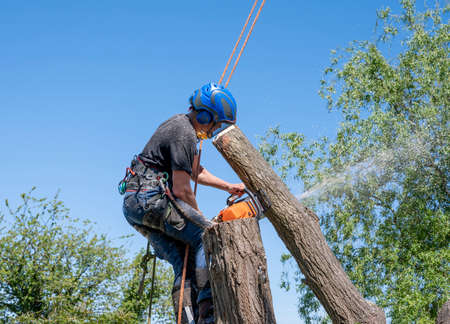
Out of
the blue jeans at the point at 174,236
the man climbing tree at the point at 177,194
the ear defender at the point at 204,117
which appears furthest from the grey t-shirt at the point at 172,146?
the blue jeans at the point at 174,236

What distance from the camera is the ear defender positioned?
397 centimetres

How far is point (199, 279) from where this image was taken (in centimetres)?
347

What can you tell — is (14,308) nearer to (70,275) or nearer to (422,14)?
(70,275)

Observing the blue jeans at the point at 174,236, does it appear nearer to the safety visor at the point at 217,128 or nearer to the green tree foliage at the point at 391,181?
the safety visor at the point at 217,128

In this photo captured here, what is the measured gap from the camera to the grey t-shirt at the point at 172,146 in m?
3.66

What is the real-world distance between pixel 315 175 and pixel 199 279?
10068mm

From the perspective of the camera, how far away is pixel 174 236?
3666 millimetres

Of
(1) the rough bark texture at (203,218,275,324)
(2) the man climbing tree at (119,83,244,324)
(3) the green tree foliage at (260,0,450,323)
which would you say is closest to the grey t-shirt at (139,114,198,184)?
(2) the man climbing tree at (119,83,244,324)

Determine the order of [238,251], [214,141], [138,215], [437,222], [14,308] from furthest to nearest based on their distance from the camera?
[14,308] < [437,222] < [214,141] < [138,215] < [238,251]

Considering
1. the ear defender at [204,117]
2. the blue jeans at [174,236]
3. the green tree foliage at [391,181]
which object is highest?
the green tree foliage at [391,181]

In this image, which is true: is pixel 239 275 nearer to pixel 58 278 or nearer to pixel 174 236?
pixel 174 236

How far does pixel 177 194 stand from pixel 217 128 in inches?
32.3

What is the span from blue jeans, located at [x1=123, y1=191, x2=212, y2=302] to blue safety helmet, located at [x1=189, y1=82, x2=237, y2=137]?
0.78 m

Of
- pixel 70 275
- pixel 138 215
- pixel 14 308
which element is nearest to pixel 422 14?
pixel 138 215
